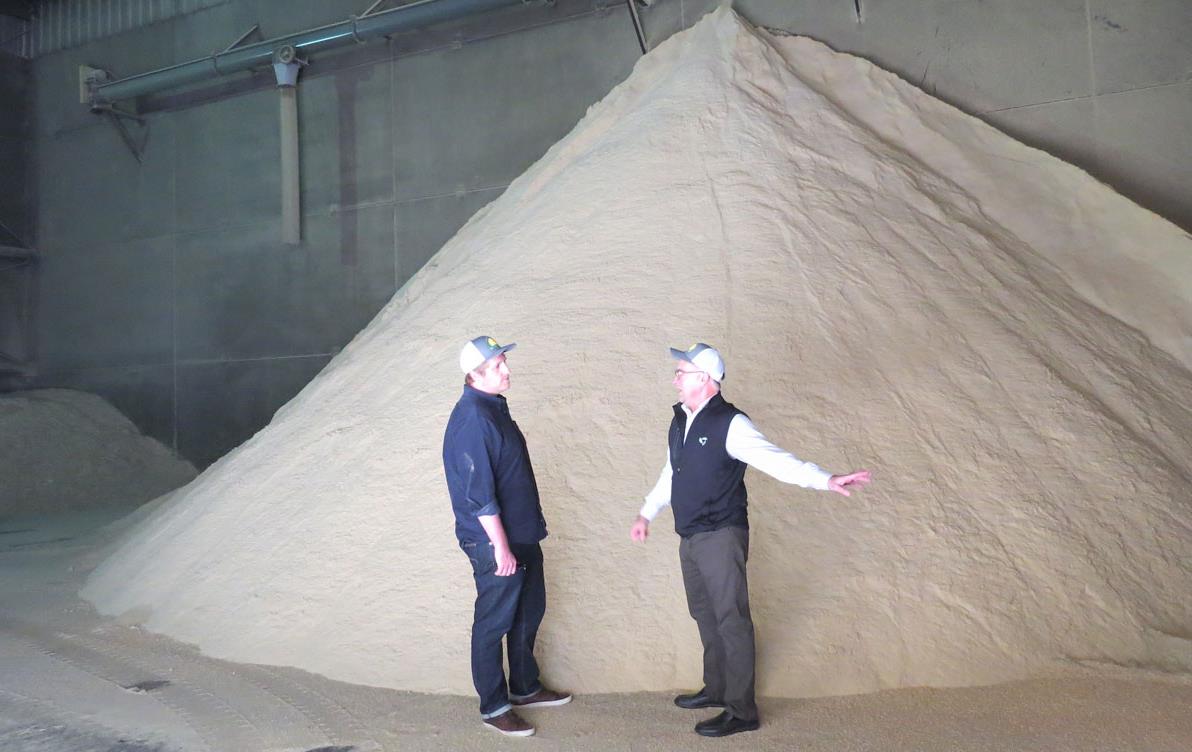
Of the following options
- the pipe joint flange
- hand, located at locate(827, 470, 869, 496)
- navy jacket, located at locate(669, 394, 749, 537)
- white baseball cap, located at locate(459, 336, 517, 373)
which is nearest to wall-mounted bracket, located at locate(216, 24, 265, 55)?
the pipe joint flange

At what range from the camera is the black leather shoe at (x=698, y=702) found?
12.1ft

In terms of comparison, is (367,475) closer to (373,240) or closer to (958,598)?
(958,598)

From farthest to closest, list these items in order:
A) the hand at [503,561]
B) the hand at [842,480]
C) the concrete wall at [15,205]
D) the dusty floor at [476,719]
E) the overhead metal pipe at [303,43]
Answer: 1. the concrete wall at [15,205]
2. the overhead metal pipe at [303,43]
3. the hand at [503,561]
4. the dusty floor at [476,719]
5. the hand at [842,480]

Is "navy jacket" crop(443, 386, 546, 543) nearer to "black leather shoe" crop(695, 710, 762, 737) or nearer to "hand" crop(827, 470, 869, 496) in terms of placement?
"black leather shoe" crop(695, 710, 762, 737)

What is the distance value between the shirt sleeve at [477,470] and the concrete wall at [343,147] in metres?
6.35

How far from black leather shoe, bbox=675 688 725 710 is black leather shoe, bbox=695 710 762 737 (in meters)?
0.25

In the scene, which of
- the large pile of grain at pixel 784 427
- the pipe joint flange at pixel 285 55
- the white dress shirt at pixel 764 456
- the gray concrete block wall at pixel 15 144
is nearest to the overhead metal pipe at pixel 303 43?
the pipe joint flange at pixel 285 55

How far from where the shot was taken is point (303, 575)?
4801 millimetres

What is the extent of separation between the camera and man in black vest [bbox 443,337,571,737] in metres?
3.51

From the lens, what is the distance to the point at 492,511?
3.48m

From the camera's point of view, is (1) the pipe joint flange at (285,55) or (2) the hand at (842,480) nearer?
(2) the hand at (842,480)

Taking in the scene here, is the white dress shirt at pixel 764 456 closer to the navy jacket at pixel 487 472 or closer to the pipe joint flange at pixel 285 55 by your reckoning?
the navy jacket at pixel 487 472

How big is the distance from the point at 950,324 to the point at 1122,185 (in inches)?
137

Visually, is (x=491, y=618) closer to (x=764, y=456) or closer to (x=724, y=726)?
(x=724, y=726)
